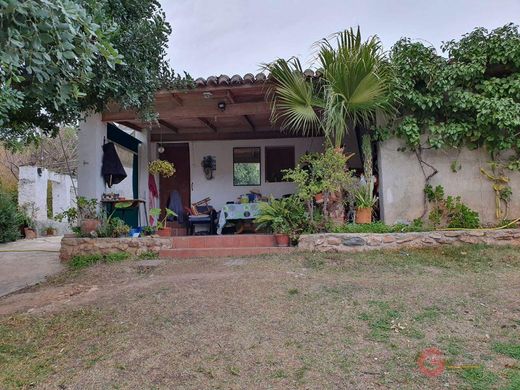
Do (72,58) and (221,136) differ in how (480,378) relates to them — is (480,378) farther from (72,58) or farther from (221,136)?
(221,136)

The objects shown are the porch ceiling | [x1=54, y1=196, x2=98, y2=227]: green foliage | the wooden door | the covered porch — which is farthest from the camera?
the wooden door

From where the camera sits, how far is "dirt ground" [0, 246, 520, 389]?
7.53 ft

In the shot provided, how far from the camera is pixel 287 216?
607cm

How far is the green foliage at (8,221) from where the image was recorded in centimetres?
1060

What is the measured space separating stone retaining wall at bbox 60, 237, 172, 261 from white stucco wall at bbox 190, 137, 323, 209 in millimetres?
3485

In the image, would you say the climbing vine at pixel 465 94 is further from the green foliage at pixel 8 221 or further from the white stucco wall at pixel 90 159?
the green foliage at pixel 8 221

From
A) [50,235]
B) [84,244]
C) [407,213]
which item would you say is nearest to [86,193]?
[84,244]

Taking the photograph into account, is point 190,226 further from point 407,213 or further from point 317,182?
point 407,213

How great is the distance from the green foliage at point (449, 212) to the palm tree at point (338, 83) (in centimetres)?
150

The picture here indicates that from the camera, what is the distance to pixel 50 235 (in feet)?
43.3

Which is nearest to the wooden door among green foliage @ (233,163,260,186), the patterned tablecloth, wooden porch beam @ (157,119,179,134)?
wooden porch beam @ (157,119,179,134)

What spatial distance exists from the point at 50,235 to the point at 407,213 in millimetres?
→ 12062

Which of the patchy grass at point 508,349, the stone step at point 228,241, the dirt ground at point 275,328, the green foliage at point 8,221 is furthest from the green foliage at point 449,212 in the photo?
the green foliage at point 8,221

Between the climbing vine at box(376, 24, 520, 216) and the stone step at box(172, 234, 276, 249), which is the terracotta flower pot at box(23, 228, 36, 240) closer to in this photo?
the stone step at box(172, 234, 276, 249)
